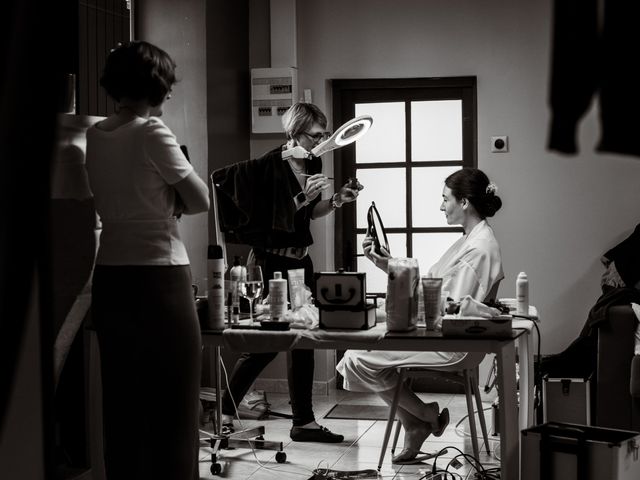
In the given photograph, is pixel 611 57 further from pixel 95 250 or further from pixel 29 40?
pixel 95 250

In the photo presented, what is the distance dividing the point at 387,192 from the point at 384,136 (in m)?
0.34

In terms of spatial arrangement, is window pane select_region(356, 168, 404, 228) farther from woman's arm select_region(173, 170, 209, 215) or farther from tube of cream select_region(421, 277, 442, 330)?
woman's arm select_region(173, 170, 209, 215)

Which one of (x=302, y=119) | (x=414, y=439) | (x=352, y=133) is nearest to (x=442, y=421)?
(x=414, y=439)

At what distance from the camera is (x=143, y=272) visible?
2379 mm

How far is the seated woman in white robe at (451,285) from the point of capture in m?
3.73

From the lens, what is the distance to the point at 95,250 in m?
2.82

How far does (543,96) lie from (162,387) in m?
3.49

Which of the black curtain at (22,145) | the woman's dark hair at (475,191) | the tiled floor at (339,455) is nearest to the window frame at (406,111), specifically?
the tiled floor at (339,455)

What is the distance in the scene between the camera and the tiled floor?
3744mm

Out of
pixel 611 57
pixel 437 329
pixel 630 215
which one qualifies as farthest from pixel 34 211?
pixel 630 215

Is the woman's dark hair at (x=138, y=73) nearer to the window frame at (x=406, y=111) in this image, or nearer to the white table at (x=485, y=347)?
the white table at (x=485, y=347)

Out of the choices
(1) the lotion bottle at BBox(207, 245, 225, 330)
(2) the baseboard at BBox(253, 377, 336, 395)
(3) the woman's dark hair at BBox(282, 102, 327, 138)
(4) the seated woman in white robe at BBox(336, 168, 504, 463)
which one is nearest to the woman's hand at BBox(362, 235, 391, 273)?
(4) the seated woman in white robe at BBox(336, 168, 504, 463)

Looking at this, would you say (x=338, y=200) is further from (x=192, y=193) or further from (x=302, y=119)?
(x=192, y=193)

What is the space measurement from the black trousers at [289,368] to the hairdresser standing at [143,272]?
4.89 feet
